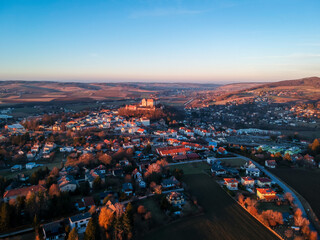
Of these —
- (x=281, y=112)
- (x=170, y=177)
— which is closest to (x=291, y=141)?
(x=170, y=177)

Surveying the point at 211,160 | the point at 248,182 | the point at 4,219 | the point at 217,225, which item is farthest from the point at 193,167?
the point at 4,219

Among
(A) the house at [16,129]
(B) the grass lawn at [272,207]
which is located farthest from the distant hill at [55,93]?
(B) the grass lawn at [272,207]

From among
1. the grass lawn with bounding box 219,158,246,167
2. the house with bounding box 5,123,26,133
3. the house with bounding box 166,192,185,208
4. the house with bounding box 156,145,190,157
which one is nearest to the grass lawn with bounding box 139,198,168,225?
the house with bounding box 166,192,185,208

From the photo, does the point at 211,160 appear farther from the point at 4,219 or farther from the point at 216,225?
the point at 4,219

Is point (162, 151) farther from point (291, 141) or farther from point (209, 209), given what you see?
point (291, 141)

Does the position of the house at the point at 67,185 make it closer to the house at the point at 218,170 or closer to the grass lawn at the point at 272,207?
the house at the point at 218,170

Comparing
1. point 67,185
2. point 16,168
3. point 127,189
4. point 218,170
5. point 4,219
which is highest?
point 4,219
